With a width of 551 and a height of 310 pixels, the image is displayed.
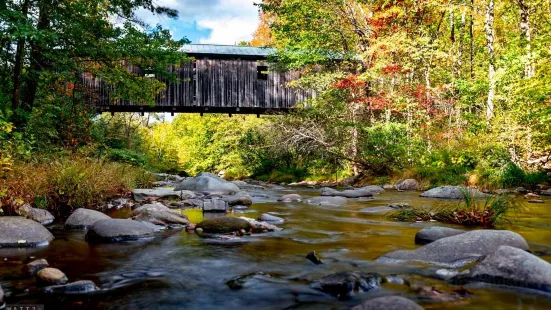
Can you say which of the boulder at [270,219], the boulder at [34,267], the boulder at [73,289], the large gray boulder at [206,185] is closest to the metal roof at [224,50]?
the large gray boulder at [206,185]

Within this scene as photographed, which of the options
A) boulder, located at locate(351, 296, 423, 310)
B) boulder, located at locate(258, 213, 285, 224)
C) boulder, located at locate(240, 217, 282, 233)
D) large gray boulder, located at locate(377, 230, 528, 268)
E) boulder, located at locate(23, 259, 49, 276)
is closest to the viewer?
boulder, located at locate(351, 296, 423, 310)

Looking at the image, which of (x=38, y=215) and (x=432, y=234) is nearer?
(x=432, y=234)

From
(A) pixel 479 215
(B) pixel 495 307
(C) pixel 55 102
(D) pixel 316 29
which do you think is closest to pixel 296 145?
(D) pixel 316 29

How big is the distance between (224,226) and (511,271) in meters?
3.18

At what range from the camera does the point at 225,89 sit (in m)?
21.2

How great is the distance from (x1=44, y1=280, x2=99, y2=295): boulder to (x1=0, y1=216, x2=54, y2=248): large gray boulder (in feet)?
5.80

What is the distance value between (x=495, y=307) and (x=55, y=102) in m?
10.4

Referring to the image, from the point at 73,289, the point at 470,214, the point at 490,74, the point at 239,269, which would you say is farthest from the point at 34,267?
the point at 490,74

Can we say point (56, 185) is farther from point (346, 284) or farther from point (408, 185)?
point (408, 185)

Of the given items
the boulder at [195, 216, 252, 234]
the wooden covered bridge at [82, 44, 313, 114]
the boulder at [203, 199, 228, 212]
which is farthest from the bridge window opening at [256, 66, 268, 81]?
the boulder at [195, 216, 252, 234]

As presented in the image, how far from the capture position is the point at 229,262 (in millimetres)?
3646

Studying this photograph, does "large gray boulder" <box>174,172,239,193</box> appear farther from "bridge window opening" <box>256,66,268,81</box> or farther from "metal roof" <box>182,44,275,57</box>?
"bridge window opening" <box>256,66,268,81</box>

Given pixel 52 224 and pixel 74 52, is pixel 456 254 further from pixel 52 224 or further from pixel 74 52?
pixel 74 52

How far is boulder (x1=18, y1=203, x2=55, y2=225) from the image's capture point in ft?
17.3
